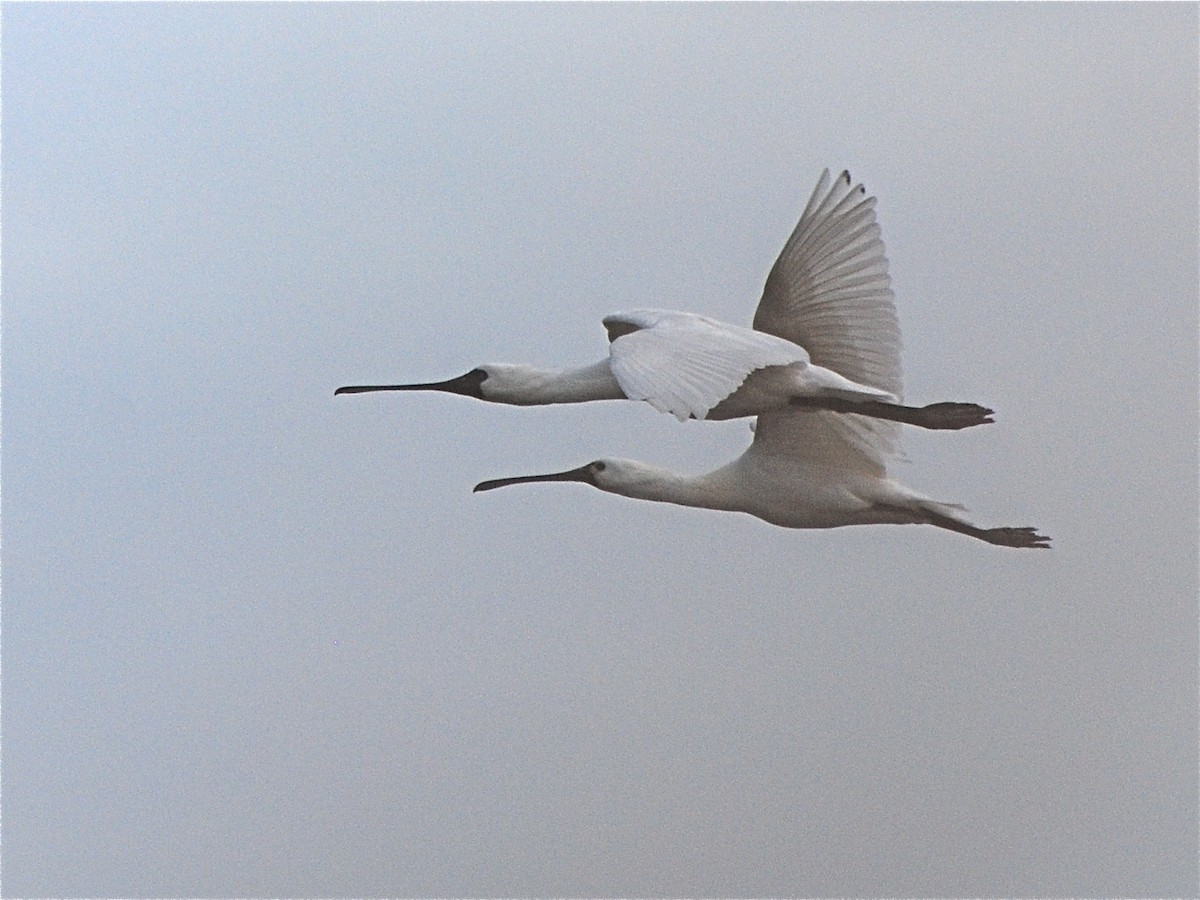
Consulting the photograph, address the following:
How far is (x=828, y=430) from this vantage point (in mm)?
8969

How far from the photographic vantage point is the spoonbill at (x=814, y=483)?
8875mm

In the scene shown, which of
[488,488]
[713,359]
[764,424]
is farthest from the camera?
[488,488]

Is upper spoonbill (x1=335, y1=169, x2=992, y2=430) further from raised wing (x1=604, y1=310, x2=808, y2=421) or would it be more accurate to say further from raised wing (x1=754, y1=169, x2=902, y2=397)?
raised wing (x1=604, y1=310, x2=808, y2=421)

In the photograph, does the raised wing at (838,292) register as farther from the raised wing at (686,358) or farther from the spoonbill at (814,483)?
the raised wing at (686,358)

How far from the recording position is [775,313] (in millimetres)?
9086

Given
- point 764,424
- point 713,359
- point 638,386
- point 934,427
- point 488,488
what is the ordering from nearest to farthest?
point 638,386, point 713,359, point 934,427, point 764,424, point 488,488

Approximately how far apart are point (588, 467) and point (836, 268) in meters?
1.31

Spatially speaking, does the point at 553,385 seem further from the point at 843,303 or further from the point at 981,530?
the point at 981,530

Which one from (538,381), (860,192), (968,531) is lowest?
(968,531)

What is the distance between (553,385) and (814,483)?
111 cm

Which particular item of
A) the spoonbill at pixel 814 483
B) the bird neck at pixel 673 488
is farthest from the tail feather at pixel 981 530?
the bird neck at pixel 673 488

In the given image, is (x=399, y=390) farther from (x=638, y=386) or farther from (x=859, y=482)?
(x=638, y=386)

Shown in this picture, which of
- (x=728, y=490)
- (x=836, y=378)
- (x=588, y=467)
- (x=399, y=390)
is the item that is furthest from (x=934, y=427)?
(x=399, y=390)

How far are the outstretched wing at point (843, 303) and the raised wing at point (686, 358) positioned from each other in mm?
509
